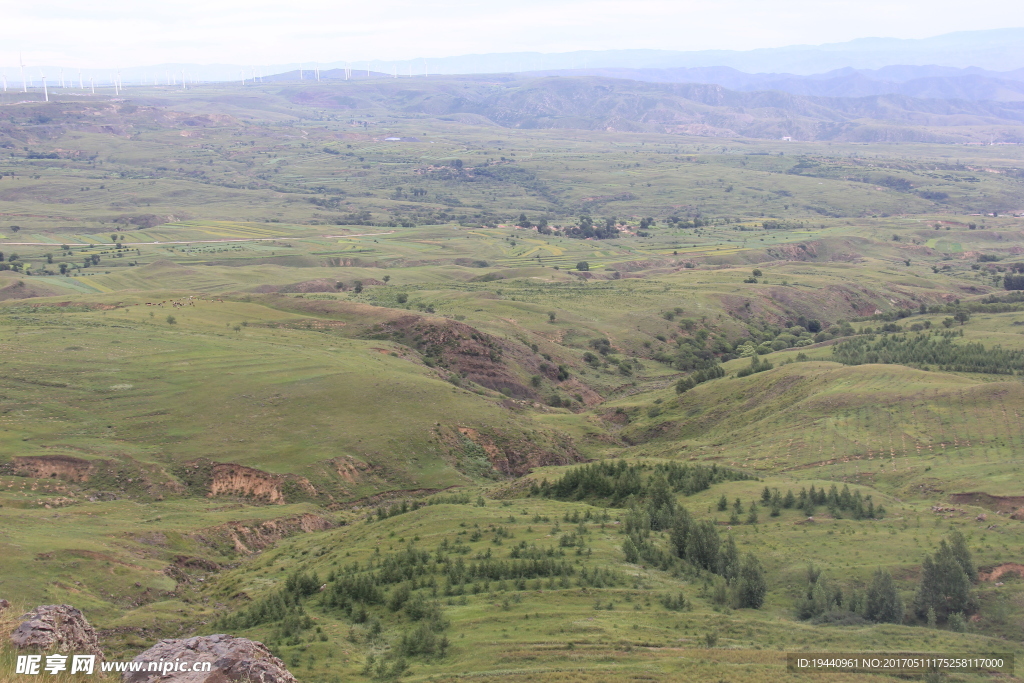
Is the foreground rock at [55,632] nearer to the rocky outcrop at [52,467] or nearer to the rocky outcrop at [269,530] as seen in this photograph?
the rocky outcrop at [269,530]

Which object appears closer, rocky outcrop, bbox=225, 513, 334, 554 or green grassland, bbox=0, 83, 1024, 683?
green grassland, bbox=0, 83, 1024, 683

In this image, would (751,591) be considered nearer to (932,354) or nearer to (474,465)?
(474,465)

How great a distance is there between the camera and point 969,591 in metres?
38.7

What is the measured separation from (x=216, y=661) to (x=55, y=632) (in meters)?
4.72

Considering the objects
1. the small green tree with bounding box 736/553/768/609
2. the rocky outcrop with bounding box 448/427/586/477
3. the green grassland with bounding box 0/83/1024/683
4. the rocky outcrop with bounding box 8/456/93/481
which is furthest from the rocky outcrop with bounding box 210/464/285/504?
the small green tree with bounding box 736/553/768/609

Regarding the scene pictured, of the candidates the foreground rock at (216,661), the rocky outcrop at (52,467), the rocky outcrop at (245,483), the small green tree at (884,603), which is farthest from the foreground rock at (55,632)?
the rocky outcrop at (245,483)

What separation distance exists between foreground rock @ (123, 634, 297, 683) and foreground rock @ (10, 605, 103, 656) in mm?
2074

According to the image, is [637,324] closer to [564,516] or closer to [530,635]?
[564,516]

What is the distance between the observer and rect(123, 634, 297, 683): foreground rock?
23469 millimetres

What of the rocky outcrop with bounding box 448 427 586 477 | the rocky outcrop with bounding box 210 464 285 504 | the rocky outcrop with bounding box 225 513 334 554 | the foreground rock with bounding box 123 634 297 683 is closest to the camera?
the foreground rock with bounding box 123 634 297 683

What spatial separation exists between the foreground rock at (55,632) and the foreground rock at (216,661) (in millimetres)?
2074

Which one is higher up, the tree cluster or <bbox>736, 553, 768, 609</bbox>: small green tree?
<bbox>736, 553, 768, 609</bbox>: small green tree

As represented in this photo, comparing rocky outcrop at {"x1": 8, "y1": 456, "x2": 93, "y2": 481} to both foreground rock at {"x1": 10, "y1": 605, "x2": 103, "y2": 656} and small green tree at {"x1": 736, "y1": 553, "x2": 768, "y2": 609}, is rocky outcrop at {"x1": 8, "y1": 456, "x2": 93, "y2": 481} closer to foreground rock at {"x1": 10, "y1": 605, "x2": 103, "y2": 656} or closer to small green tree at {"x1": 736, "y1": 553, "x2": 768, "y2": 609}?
A: foreground rock at {"x1": 10, "y1": 605, "x2": 103, "y2": 656}

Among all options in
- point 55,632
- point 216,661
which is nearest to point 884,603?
point 216,661
